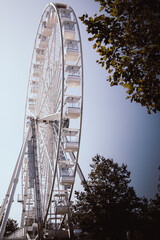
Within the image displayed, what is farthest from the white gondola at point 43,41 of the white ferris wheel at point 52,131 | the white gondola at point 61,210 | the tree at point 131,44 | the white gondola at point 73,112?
the tree at point 131,44

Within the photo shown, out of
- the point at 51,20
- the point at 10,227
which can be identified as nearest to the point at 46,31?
the point at 51,20

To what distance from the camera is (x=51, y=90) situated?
712 inches

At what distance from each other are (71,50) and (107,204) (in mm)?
9270

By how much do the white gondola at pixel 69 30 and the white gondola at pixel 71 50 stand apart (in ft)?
1.74

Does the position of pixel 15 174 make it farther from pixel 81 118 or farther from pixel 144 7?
pixel 144 7

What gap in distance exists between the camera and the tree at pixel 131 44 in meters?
5.50

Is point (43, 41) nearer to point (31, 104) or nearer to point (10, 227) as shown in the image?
point (31, 104)

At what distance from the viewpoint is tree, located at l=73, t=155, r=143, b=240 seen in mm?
11281

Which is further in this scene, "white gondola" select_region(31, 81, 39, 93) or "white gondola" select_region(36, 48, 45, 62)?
"white gondola" select_region(31, 81, 39, 93)

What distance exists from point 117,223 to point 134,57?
8.20m

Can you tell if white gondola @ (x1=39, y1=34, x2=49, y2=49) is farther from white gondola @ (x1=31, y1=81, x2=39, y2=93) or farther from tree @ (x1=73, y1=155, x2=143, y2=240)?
tree @ (x1=73, y1=155, x2=143, y2=240)

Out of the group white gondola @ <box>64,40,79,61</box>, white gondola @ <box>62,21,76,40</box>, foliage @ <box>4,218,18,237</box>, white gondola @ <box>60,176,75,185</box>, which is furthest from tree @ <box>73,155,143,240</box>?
foliage @ <box>4,218,18,237</box>

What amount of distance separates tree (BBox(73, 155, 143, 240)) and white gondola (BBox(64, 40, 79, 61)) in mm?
6344

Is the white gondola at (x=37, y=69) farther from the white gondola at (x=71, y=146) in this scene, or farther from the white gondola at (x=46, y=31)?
the white gondola at (x=71, y=146)
